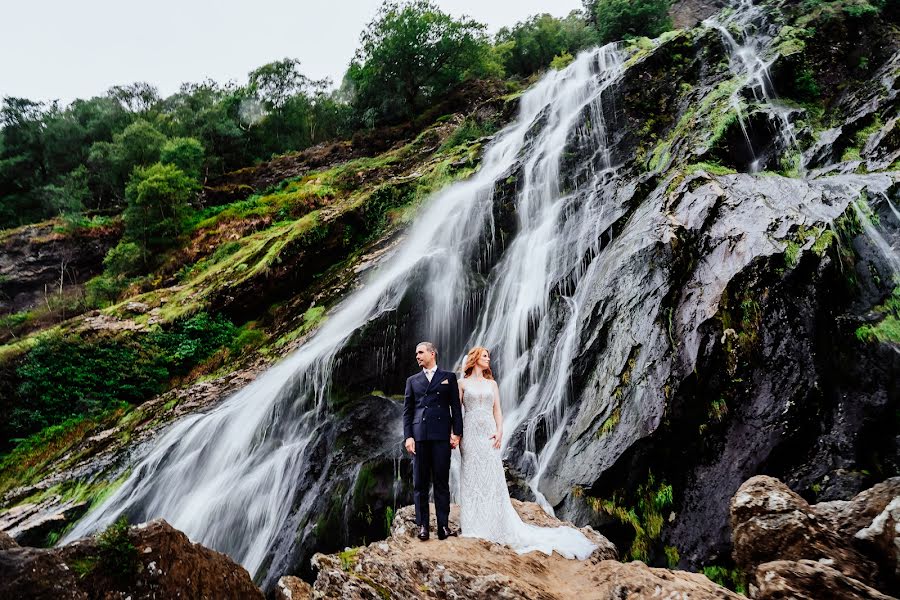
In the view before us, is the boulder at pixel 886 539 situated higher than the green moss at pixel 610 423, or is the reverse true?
the boulder at pixel 886 539

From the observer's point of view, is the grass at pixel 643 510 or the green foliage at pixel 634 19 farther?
the green foliage at pixel 634 19

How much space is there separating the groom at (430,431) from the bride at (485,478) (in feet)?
0.58

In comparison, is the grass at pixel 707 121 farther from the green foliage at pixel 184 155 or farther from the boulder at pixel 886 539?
the green foliage at pixel 184 155

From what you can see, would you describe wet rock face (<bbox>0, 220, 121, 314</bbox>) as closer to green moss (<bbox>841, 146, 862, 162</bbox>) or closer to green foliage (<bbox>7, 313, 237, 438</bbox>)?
green foliage (<bbox>7, 313, 237, 438</bbox>)

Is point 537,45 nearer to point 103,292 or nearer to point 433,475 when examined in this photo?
point 103,292

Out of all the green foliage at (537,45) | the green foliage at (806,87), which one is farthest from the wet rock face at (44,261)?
the green foliage at (806,87)

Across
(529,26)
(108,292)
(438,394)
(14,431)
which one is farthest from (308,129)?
(438,394)

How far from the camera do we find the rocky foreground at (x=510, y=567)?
2.64 meters

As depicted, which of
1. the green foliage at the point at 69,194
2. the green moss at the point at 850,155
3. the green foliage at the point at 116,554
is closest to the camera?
the green foliage at the point at 116,554

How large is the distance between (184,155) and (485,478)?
26553 millimetres

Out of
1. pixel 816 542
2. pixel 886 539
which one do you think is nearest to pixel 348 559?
pixel 816 542

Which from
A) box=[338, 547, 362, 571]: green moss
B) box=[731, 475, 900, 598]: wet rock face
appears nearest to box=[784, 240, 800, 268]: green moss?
box=[731, 475, 900, 598]: wet rock face

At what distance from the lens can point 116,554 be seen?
3.13 m

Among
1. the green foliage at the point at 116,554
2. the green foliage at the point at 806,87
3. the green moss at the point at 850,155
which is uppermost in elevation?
the green foliage at the point at 806,87
